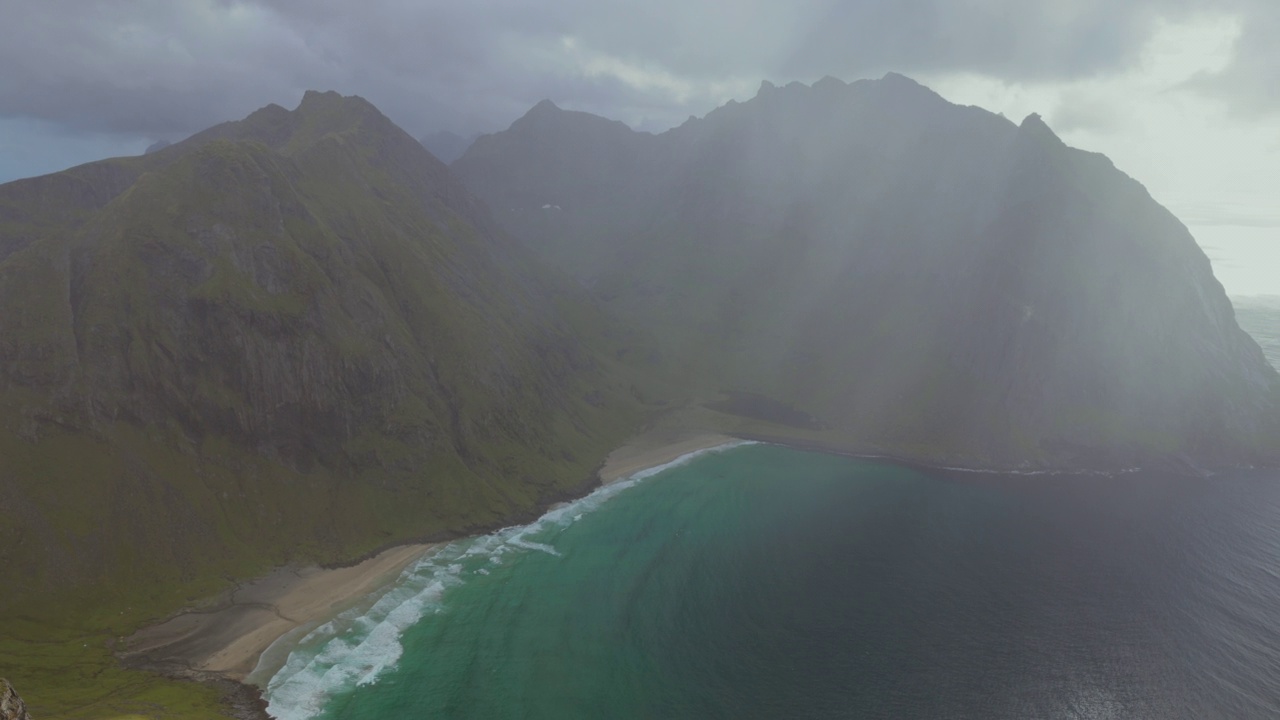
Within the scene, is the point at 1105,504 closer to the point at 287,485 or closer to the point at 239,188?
the point at 287,485

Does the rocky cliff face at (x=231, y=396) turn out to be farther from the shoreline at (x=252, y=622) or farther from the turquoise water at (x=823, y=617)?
the turquoise water at (x=823, y=617)

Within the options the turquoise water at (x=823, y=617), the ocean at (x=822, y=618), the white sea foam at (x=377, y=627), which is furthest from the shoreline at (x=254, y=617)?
the turquoise water at (x=823, y=617)

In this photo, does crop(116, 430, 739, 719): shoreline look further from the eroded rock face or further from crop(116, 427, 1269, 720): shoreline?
the eroded rock face

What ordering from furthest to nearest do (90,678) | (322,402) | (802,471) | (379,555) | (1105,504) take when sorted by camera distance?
(802,471), (1105,504), (322,402), (379,555), (90,678)

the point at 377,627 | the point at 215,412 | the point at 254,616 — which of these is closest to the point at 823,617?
the point at 377,627

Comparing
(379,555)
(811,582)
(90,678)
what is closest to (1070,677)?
(811,582)

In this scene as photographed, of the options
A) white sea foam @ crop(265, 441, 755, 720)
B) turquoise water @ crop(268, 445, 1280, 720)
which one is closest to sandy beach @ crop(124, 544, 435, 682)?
white sea foam @ crop(265, 441, 755, 720)

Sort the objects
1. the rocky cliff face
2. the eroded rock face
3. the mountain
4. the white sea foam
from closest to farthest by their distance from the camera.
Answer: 1. the eroded rock face
2. the white sea foam
3. the mountain
4. the rocky cliff face
